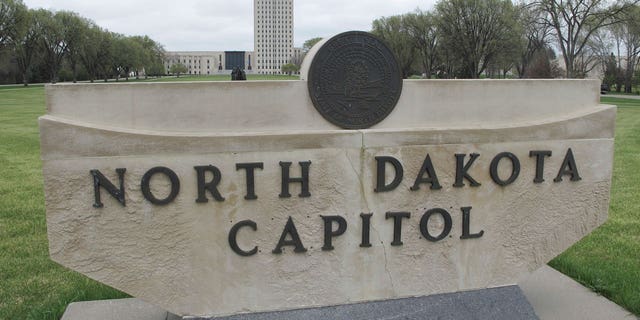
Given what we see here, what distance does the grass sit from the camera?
478cm

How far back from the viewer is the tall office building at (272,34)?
135000mm

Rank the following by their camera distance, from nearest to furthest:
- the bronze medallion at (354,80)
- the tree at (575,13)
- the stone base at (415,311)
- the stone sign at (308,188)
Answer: the stone sign at (308,188) < the bronze medallion at (354,80) < the stone base at (415,311) < the tree at (575,13)

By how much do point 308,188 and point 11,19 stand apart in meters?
51.3

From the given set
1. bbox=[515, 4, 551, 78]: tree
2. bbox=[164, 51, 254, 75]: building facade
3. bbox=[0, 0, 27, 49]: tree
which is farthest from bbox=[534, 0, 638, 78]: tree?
bbox=[164, 51, 254, 75]: building facade

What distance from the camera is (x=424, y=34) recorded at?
2079 inches

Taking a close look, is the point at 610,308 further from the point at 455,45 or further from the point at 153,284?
the point at 455,45

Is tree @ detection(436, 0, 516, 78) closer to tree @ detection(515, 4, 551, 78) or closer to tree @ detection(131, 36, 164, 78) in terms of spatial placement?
tree @ detection(515, 4, 551, 78)

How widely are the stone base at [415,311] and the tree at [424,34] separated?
48382mm

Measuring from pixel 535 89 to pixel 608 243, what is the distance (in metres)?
3.07

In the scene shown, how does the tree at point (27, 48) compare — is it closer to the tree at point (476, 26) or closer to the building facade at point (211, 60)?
the tree at point (476, 26)

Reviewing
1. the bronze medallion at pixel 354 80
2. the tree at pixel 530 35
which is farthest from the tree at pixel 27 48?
the bronze medallion at pixel 354 80

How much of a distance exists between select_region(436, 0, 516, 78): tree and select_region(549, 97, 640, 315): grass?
121ft

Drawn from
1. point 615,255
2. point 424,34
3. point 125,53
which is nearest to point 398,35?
point 424,34

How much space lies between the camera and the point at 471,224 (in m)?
4.11
